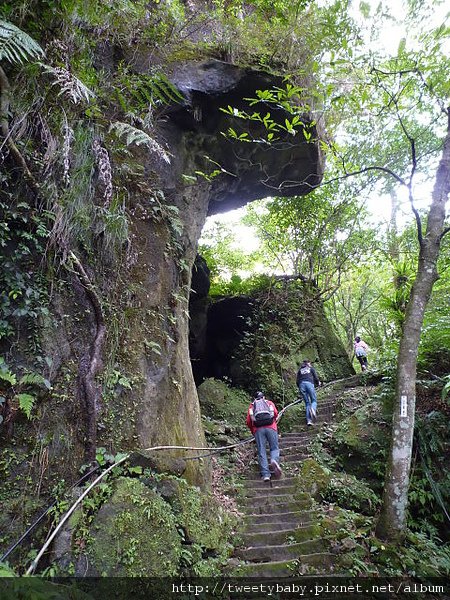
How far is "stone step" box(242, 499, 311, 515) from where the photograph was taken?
6.06m

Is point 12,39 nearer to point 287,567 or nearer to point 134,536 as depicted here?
point 134,536

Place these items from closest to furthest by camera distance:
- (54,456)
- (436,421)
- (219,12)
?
(54,456)
(436,421)
(219,12)

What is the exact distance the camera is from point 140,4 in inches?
248

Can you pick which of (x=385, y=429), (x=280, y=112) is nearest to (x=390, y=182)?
(x=280, y=112)

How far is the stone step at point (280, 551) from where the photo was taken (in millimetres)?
5027

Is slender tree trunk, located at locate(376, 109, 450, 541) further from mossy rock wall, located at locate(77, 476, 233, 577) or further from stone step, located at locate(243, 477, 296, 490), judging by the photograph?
mossy rock wall, located at locate(77, 476, 233, 577)

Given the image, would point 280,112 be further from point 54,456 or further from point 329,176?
point 54,456

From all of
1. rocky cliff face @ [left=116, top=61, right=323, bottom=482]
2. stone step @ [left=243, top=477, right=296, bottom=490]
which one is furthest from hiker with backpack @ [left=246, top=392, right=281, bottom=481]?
rocky cliff face @ [left=116, top=61, right=323, bottom=482]

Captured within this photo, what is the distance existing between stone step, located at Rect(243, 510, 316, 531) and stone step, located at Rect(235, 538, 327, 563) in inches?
19.5

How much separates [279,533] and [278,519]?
1.36ft

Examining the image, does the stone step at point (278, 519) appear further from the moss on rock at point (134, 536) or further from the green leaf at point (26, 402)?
the green leaf at point (26, 402)

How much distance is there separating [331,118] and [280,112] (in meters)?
2.03

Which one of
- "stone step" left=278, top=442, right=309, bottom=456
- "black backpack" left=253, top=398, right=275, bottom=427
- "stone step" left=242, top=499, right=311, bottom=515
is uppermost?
"black backpack" left=253, top=398, right=275, bottom=427

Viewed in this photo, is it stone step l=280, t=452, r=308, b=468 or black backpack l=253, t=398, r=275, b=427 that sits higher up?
black backpack l=253, t=398, r=275, b=427
